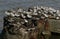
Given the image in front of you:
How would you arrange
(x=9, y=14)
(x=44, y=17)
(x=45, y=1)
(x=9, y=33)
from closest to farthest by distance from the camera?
(x=9, y=33) → (x=9, y=14) → (x=44, y=17) → (x=45, y=1)

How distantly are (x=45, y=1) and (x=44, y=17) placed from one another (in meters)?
4.91

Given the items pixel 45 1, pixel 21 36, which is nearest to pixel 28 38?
pixel 21 36

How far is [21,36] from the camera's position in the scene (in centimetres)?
366

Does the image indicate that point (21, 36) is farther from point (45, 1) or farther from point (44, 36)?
point (45, 1)

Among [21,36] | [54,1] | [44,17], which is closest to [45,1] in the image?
[54,1]

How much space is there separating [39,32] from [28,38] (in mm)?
399

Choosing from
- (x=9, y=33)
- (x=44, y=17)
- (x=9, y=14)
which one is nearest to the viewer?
(x=9, y=33)

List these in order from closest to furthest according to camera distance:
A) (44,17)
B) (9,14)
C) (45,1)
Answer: (9,14)
(44,17)
(45,1)

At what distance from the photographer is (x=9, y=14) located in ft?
12.8

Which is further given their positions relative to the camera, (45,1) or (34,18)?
(45,1)

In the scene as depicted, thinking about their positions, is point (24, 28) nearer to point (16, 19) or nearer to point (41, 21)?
point (16, 19)

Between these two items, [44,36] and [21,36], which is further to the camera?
[44,36]

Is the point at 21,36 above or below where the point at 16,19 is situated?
below

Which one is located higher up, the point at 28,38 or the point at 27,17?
the point at 27,17
